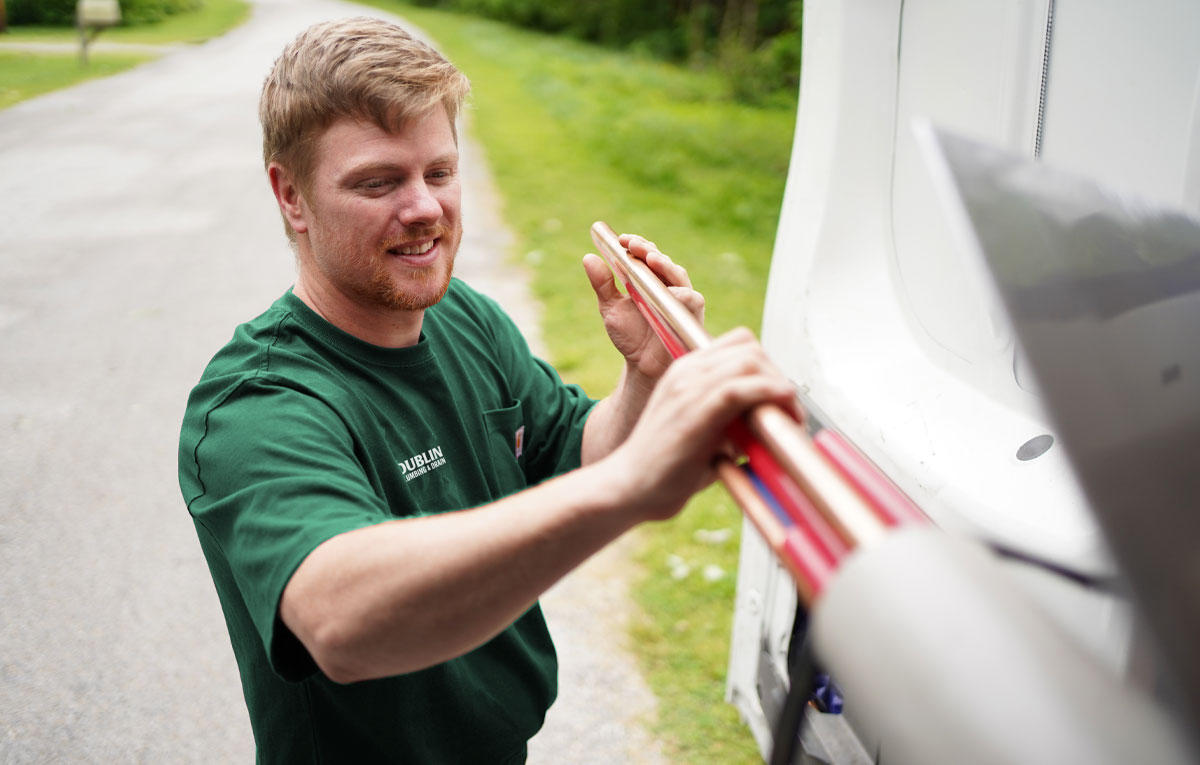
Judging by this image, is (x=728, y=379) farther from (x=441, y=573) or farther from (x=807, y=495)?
(x=441, y=573)

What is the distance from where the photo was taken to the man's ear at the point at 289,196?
1.72 m

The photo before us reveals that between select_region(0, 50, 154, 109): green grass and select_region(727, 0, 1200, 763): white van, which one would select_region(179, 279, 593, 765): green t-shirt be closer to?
select_region(727, 0, 1200, 763): white van

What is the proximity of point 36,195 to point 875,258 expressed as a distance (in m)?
2.38

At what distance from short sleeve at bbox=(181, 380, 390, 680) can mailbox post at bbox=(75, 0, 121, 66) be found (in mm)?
1973

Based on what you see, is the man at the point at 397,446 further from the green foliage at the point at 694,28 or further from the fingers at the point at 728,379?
the green foliage at the point at 694,28

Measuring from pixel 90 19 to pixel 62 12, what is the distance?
74mm

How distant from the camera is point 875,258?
2000 mm

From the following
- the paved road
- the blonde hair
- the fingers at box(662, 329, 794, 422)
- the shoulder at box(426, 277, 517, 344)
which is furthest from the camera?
the paved road

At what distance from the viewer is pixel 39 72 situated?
2.63m

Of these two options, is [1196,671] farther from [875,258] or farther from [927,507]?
[875,258]

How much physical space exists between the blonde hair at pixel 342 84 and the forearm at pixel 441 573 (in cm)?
85

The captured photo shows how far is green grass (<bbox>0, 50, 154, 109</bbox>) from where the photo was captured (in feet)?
8.39

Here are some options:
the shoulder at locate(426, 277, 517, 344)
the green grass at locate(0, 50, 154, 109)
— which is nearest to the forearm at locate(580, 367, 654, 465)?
the shoulder at locate(426, 277, 517, 344)

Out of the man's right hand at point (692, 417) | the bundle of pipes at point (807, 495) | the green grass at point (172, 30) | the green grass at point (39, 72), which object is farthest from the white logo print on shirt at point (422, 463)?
the green grass at point (172, 30)
